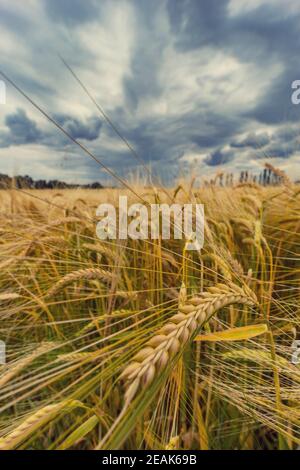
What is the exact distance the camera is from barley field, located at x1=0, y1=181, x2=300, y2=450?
0.43m

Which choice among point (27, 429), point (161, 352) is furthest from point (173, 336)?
point (27, 429)

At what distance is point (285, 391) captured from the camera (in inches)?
27.2

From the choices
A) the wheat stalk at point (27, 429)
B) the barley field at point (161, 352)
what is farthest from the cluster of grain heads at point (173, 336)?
the wheat stalk at point (27, 429)

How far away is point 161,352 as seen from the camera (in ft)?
1.20

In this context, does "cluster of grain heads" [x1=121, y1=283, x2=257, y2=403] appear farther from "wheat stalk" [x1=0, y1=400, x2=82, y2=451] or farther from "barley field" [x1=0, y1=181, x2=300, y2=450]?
"wheat stalk" [x1=0, y1=400, x2=82, y2=451]

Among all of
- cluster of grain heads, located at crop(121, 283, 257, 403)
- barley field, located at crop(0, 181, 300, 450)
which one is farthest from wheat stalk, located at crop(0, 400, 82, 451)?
cluster of grain heads, located at crop(121, 283, 257, 403)

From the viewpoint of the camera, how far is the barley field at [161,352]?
43 centimetres

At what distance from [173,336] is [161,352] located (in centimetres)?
4

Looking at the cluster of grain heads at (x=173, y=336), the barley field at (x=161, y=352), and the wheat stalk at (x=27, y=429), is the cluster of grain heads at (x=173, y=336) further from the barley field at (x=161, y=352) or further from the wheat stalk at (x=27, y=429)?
the wheat stalk at (x=27, y=429)

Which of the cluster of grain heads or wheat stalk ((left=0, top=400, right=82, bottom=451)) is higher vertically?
the cluster of grain heads

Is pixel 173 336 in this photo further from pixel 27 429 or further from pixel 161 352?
pixel 27 429

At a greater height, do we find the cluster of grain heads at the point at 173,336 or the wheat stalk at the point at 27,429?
the cluster of grain heads at the point at 173,336
